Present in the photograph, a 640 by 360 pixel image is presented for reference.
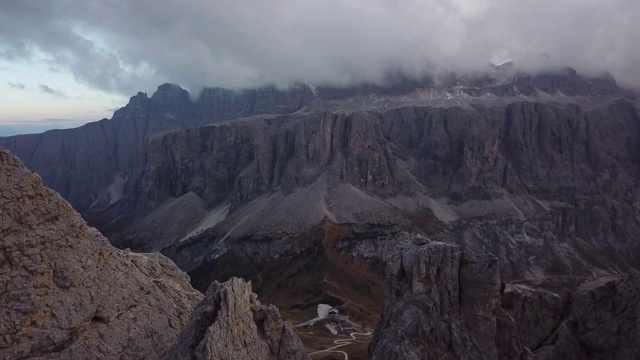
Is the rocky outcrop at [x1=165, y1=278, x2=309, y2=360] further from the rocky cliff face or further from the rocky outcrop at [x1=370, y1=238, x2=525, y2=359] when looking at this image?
the rocky outcrop at [x1=370, y1=238, x2=525, y2=359]

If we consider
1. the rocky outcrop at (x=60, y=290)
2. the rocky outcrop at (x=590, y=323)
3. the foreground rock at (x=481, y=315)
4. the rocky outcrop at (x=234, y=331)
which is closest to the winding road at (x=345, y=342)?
the foreground rock at (x=481, y=315)

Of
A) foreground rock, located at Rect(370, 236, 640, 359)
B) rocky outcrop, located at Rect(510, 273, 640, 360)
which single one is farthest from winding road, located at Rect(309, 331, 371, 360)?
rocky outcrop, located at Rect(510, 273, 640, 360)

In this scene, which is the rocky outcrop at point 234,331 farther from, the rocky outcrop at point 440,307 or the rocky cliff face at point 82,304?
the rocky outcrop at point 440,307

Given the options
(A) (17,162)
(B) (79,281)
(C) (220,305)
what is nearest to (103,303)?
(B) (79,281)

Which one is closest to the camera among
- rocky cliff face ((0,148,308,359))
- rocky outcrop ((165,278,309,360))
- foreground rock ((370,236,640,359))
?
rocky cliff face ((0,148,308,359))

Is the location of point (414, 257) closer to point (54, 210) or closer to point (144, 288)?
point (144, 288)

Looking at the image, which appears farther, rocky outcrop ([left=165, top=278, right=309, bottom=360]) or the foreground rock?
the foreground rock

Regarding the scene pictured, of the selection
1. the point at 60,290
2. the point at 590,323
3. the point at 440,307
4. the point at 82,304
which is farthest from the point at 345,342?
the point at 60,290
